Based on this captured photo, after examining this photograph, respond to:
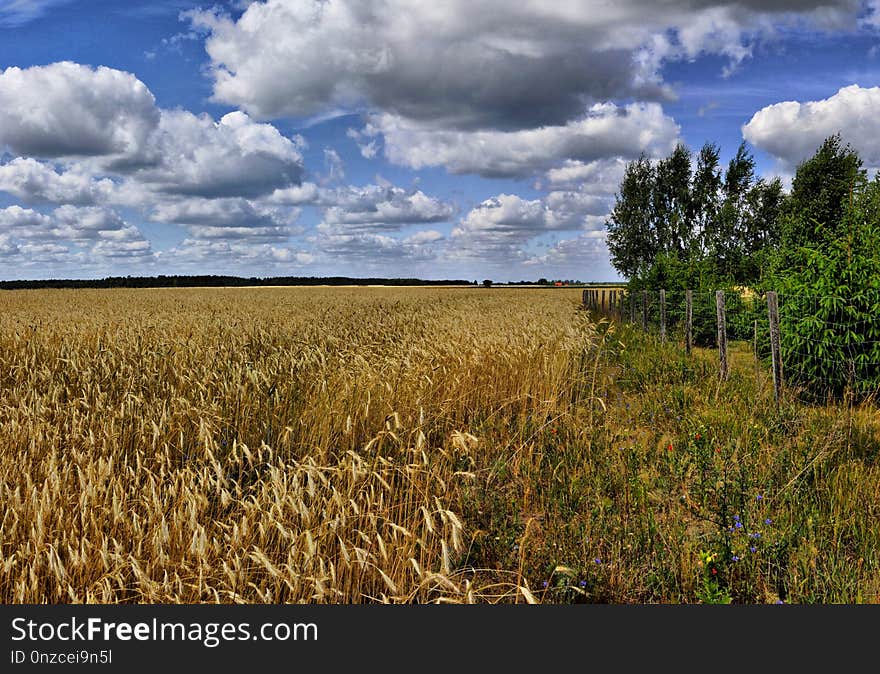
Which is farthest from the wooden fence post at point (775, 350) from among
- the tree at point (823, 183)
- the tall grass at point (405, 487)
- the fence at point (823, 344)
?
the tree at point (823, 183)

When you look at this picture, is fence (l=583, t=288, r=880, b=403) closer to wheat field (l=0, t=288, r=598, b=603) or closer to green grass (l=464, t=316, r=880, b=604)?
green grass (l=464, t=316, r=880, b=604)

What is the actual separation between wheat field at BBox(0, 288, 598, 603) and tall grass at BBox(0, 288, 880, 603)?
25 millimetres

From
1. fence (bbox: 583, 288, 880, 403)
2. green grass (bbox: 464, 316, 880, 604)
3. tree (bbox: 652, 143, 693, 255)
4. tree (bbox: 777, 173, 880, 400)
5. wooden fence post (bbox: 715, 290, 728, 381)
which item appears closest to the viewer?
green grass (bbox: 464, 316, 880, 604)

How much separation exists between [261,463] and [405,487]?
1.11 meters

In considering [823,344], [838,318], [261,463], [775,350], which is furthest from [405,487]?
[838,318]

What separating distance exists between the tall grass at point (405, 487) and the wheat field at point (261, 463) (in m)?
0.02

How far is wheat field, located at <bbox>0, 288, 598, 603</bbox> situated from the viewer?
274 cm

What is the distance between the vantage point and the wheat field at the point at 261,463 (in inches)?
108

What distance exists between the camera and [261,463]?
4.26 m

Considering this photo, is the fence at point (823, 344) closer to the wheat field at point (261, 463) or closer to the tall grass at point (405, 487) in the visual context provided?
the tall grass at point (405, 487)

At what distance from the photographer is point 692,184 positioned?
45562 mm

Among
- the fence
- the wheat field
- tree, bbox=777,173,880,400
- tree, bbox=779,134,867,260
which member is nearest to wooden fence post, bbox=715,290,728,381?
the fence

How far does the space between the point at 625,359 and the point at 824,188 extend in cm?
3470

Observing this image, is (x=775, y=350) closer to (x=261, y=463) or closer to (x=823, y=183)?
(x=261, y=463)
